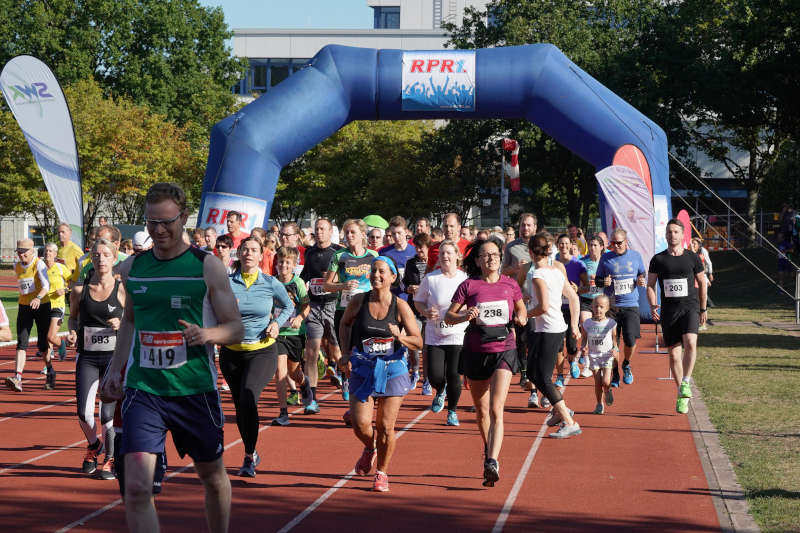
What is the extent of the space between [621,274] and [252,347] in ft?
20.3

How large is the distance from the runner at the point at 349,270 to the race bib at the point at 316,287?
1.52 ft

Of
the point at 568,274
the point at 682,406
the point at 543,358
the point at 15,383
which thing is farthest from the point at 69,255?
the point at 682,406

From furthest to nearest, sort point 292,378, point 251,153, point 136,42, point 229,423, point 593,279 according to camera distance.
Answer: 1. point 136,42
2. point 251,153
3. point 593,279
4. point 292,378
5. point 229,423

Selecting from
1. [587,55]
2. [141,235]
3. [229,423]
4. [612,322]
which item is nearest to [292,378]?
[229,423]

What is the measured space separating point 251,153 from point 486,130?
90.2ft

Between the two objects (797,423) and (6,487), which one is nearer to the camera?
(6,487)

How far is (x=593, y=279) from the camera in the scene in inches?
551

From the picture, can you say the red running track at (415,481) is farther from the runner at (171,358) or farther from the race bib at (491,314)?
the runner at (171,358)

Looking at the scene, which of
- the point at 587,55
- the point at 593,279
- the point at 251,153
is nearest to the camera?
the point at 593,279

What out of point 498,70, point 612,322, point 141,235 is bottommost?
point 612,322

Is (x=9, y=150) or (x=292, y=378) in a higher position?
(x=9, y=150)

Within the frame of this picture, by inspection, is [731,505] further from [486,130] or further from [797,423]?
[486,130]

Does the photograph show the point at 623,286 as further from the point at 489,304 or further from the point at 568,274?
the point at 489,304

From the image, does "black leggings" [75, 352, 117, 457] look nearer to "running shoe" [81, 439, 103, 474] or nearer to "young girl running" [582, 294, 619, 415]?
"running shoe" [81, 439, 103, 474]
